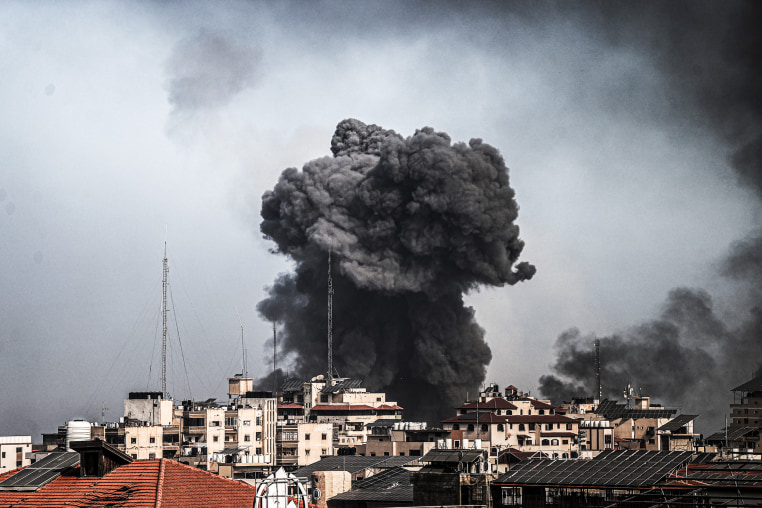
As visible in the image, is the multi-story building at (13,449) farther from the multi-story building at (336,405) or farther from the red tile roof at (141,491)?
the red tile roof at (141,491)

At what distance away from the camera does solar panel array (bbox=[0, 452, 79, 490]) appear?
25214 mm

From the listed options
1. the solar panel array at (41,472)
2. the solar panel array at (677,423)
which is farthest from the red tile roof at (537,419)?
the solar panel array at (41,472)

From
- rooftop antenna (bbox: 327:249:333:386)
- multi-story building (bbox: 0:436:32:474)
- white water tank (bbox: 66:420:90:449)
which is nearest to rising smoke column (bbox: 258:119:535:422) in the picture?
rooftop antenna (bbox: 327:249:333:386)

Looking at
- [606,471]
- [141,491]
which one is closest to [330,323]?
[606,471]

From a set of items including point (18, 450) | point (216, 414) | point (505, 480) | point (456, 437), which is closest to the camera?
point (505, 480)

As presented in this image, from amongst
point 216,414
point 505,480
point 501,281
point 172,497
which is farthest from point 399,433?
point 172,497

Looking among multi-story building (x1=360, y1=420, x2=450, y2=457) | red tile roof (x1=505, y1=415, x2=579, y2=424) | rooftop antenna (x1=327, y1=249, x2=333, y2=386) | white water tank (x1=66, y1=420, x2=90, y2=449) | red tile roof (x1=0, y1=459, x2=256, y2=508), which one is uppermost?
rooftop antenna (x1=327, y1=249, x2=333, y2=386)

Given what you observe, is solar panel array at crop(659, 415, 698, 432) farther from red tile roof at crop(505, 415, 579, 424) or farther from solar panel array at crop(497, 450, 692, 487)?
solar panel array at crop(497, 450, 692, 487)

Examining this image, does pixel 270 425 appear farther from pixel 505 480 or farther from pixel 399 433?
pixel 505 480

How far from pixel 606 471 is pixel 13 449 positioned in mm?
45930

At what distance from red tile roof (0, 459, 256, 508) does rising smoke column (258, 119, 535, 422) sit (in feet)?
314

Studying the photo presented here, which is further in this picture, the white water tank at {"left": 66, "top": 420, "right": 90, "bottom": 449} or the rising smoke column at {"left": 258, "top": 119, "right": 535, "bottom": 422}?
the rising smoke column at {"left": 258, "top": 119, "right": 535, "bottom": 422}

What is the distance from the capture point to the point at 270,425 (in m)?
94.1

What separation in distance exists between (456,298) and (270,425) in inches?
1401
